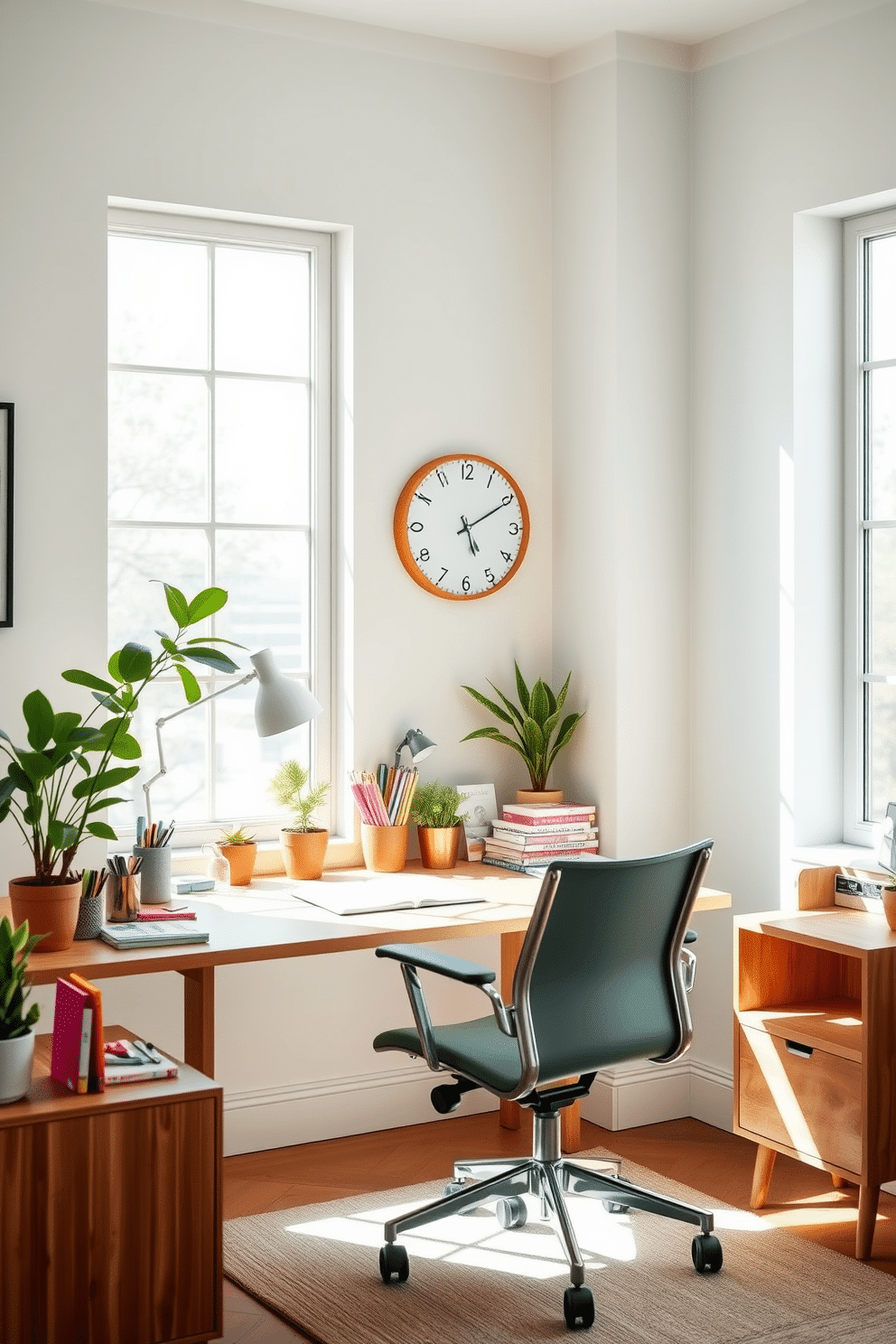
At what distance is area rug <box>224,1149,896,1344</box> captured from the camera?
2832 millimetres

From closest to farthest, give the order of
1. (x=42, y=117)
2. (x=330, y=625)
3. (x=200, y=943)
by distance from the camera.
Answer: (x=200, y=943) < (x=42, y=117) < (x=330, y=625)

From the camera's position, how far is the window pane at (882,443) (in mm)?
3754

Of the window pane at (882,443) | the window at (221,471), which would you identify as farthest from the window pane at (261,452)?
the window pane at (882,443)

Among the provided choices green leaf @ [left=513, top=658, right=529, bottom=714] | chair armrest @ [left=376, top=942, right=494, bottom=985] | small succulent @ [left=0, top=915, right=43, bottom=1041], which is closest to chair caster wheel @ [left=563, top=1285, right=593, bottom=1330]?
chair armrest @ [left=376, top=942, right=494, bottom=985]

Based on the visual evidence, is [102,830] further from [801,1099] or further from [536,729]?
[801,1099]

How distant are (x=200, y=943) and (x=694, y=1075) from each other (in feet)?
5.82

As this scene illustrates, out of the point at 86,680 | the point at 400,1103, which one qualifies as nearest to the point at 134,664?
the point at 86,680

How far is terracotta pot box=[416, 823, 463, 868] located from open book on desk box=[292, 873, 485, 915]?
0.12m

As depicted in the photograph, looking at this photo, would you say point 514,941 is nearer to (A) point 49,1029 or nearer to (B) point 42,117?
(A) point 49,1029

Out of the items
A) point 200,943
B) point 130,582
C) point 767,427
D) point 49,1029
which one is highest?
point 767,427

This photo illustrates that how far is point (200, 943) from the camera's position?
9.74 feet

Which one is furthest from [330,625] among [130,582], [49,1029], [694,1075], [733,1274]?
[733,1274]

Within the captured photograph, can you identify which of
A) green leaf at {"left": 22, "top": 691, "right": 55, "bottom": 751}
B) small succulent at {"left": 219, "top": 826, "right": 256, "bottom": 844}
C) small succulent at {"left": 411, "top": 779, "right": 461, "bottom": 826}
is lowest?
small succulent at {"left": 219, "top": 826, "right": 256, "bottom": 844}

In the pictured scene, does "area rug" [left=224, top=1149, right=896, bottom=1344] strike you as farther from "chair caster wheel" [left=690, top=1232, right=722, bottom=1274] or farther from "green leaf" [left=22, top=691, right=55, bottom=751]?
"green leaf" [left=22, top=691, right=55, bottom=751]
